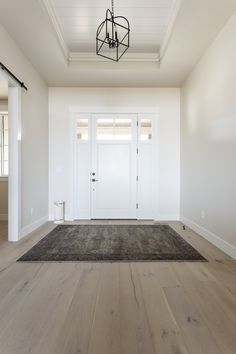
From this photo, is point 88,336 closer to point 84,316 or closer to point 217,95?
point 84,316

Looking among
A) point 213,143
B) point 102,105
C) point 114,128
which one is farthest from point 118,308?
point 102,105

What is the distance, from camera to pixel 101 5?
3.23 m

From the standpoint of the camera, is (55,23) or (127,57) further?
(127,57)

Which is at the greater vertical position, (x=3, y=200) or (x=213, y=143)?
(x=213, y=143)

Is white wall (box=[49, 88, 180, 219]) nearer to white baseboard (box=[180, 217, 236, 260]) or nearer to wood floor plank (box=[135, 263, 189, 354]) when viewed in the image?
white baseboard (box=[180, 217, 236, 260])

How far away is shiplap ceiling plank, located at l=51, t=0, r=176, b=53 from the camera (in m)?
3.21

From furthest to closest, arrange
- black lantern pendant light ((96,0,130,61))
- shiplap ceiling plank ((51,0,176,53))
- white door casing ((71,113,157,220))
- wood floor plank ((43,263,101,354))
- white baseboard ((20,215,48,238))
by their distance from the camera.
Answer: white door casing ((71,113,157,220)) → white baseboard ((20,215,48,238)) → shiplap ceiling plank ((51,0,176,53)) → black lantern pendant light ((96,0,130,61)) → wood floor plank ((43,263,101,354))

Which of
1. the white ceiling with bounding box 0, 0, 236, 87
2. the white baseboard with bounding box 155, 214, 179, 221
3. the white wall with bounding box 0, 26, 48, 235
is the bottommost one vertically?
the white baseboard with bounding box 155, 214, 179, 221

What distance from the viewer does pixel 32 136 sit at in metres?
4.48

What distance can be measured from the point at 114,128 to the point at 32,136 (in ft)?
6.02

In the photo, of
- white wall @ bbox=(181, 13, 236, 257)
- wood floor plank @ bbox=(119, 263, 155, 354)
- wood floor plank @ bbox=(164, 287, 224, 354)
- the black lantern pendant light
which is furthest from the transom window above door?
wood floor plank @ bbox=(164, 287, 224, 354)

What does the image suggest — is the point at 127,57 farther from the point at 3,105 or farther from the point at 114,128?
the point at 3,105

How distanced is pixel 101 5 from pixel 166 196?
146 inches

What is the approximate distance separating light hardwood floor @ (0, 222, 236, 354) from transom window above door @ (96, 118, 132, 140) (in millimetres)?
3296
